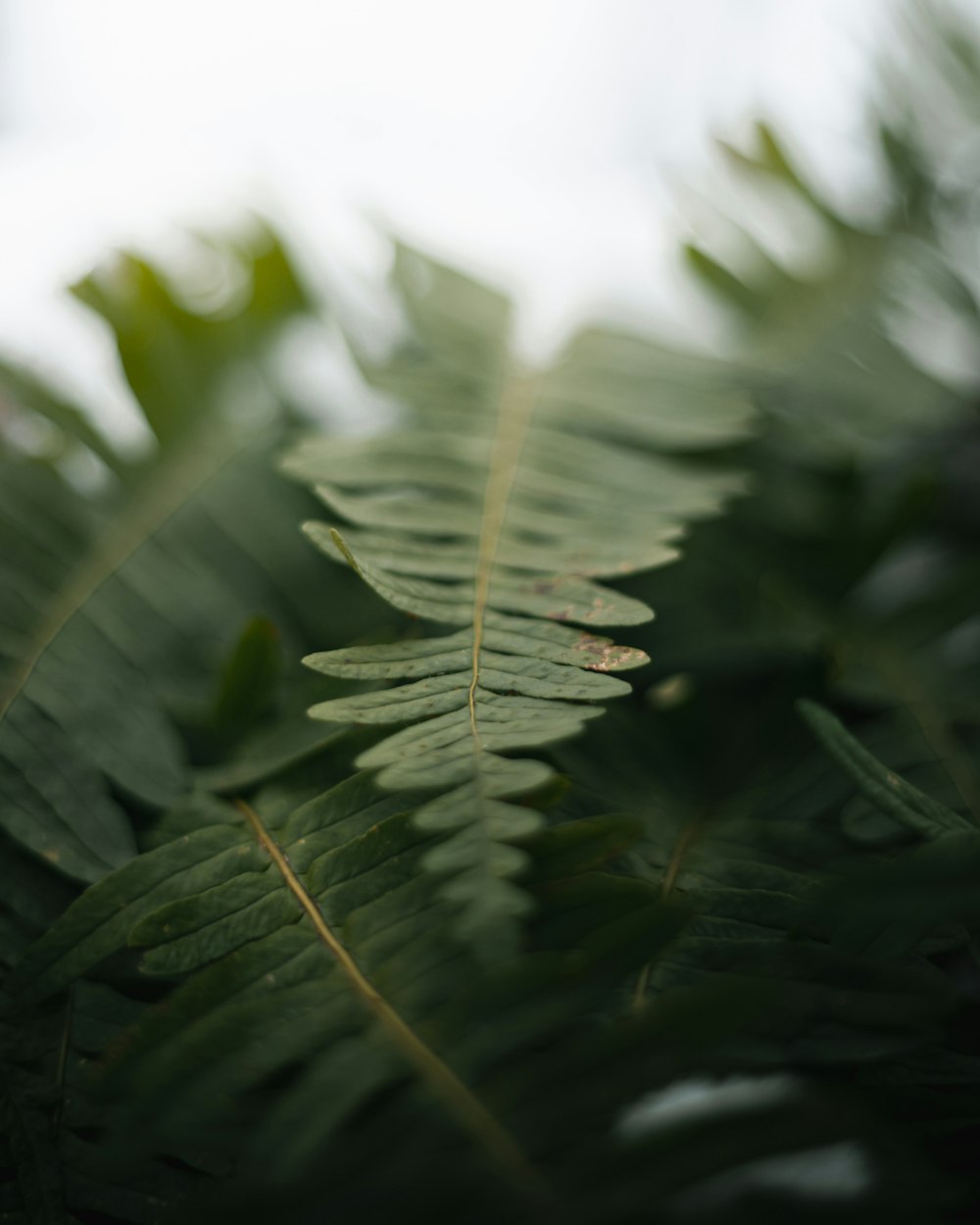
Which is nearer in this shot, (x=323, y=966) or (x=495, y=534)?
(x=323, y=966)

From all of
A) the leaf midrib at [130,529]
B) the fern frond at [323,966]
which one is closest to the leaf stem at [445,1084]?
the fern frond at [323,966]

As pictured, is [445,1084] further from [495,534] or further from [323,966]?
[495,534]

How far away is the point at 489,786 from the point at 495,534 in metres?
0.15

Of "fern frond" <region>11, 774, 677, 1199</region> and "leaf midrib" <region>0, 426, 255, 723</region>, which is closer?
"fern frond" <region>11, 774, 677, 1199</region>

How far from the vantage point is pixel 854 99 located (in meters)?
0.61

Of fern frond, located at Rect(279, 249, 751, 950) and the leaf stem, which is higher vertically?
fern frond, located at Rect(279, 249, 751, 950)

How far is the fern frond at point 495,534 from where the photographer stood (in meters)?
0.20

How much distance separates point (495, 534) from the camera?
1.07 feet

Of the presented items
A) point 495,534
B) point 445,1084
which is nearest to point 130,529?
point 495,534

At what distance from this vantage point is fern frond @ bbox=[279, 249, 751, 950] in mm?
198

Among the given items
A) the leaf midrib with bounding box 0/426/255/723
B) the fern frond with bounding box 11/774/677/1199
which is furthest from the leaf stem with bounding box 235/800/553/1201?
the leaf midrib with bounding box 0/426/255/723

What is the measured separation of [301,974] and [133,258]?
0.42m

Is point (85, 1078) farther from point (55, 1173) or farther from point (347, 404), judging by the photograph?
point (347, 404)

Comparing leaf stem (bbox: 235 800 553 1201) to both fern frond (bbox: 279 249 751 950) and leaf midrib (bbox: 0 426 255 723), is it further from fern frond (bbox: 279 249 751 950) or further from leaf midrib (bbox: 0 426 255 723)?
leaf midrib (bbox: 0 426 255 723)
